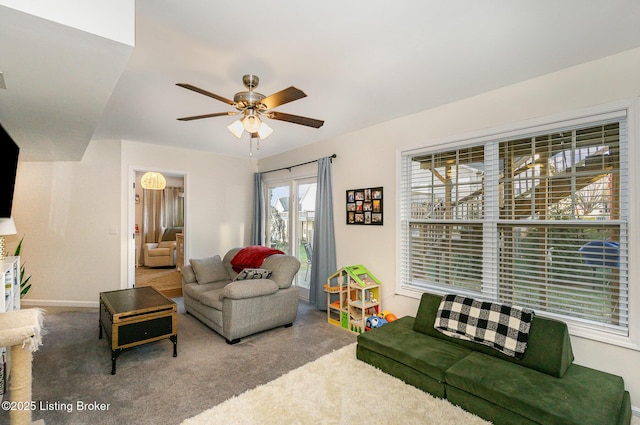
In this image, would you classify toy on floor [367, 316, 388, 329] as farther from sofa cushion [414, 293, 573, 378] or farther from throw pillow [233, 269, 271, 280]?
throw pillow [233, 269, 271, 280]

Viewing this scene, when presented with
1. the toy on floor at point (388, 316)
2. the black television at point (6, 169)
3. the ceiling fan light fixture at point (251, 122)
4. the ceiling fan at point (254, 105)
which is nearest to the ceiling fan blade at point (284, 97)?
the ceiling fan at point (254, 105)

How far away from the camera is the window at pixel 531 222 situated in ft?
7.36

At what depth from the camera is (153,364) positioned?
8.98 ft

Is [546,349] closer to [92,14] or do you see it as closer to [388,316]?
[388,316]

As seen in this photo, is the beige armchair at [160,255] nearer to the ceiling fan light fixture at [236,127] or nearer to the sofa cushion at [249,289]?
the sofa cushion at [249,289]

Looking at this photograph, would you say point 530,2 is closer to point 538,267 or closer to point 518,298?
point 538,267

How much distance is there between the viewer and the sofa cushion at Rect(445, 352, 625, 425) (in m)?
1.68

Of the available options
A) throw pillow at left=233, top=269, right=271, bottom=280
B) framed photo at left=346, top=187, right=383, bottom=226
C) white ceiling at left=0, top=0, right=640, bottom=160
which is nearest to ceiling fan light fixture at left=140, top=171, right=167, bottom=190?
white ceiling at left=0, top=0, right=640, bottom=160

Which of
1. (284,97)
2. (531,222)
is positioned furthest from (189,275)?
(531,222)

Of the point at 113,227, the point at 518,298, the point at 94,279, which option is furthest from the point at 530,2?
the point at 94,279

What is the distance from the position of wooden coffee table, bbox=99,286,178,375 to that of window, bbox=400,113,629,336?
250 cm

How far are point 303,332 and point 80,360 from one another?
2186 mm

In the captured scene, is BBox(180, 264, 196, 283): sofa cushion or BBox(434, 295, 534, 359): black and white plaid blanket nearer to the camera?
BBox(434, 295, 534, 359): black and white plaid blanket

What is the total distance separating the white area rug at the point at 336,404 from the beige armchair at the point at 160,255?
6034 millimetres
